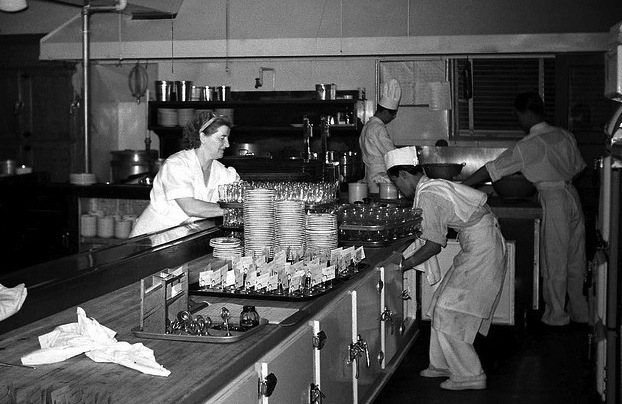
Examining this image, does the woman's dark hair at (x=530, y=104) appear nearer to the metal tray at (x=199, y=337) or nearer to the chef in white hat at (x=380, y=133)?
the chef in white hat at (x=380, y=133)

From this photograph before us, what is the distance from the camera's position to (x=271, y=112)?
10.8 metres

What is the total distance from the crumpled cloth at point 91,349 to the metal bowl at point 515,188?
5.72 meters

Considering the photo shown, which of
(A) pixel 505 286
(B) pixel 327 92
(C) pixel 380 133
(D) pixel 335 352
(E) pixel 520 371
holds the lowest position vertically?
(E) pixel 520 371

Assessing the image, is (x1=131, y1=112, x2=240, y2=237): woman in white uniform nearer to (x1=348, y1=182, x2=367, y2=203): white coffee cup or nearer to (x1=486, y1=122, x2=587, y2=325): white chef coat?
(x1=348, y1=182, x2=367, y2=203): white coffee cup

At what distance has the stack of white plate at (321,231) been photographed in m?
4.30

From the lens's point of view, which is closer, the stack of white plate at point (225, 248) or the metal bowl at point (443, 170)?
the stack of white plate at point (225, 248)

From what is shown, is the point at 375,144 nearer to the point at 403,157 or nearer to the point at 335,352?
the point at 403,157

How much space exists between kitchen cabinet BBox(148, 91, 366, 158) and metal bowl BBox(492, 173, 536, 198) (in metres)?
2.54

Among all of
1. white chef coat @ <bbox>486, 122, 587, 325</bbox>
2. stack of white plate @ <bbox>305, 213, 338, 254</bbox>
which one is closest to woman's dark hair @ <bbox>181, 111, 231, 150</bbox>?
stack of white plate @ <bbox>305, 213, 338, 254</bbox>

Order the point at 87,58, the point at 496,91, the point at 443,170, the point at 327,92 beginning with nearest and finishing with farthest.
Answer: the point at 443,170 → the point at 87,58 → the point at 327,92 → the point at 496,91

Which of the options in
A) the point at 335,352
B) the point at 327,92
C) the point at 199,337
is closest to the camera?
the point at 199,337

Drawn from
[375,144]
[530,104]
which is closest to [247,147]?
[375,144]

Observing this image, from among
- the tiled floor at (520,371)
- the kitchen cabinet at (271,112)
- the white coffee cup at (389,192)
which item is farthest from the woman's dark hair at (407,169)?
the kitchen cabinet at (271,112)

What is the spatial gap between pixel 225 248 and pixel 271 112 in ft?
22.4
